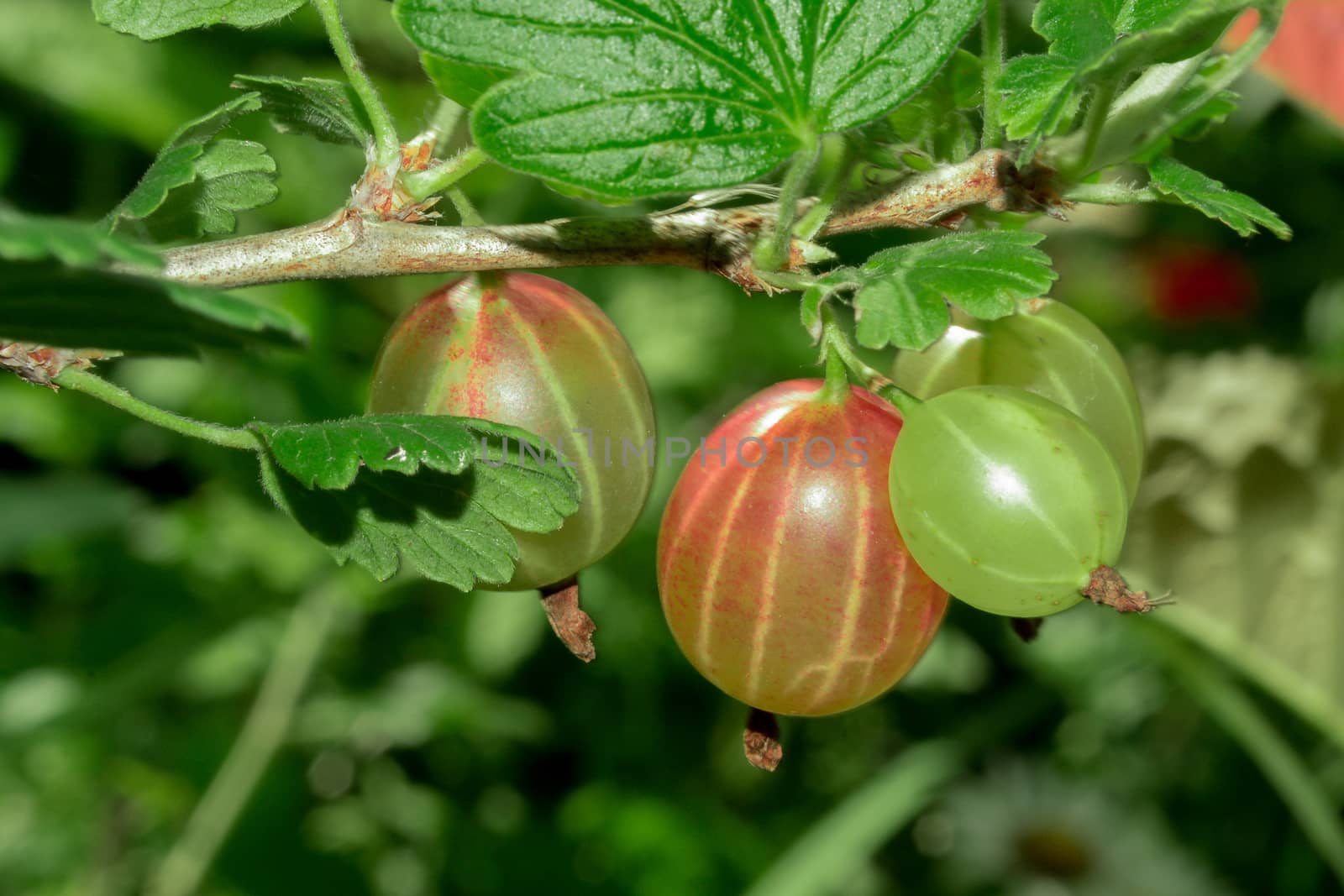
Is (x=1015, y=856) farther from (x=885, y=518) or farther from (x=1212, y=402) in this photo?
(x=885, y=518)

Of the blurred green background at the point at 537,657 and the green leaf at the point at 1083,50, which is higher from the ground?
the green leaf at the point at 1083,50

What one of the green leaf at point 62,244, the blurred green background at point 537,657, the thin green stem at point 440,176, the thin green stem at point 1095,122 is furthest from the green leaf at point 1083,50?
the blurred green background at point 537,657

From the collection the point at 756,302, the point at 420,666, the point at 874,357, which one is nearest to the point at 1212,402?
the point at 874,357

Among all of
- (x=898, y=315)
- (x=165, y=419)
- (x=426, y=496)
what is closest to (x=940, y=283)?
(x=898, y=315)

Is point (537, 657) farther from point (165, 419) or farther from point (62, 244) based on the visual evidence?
point (62, 244)

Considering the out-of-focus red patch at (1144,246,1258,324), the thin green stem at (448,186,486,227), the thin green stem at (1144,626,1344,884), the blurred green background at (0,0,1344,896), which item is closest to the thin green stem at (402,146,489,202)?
the thin green stem at (448,186,486,227)

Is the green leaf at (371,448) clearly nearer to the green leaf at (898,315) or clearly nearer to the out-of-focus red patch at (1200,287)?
the green leaf at (898,315)

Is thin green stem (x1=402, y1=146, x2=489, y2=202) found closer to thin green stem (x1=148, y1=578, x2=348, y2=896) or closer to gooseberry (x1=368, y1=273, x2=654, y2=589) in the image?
gooseberry (x1=368, y1=273, x2=654, y2=589)
